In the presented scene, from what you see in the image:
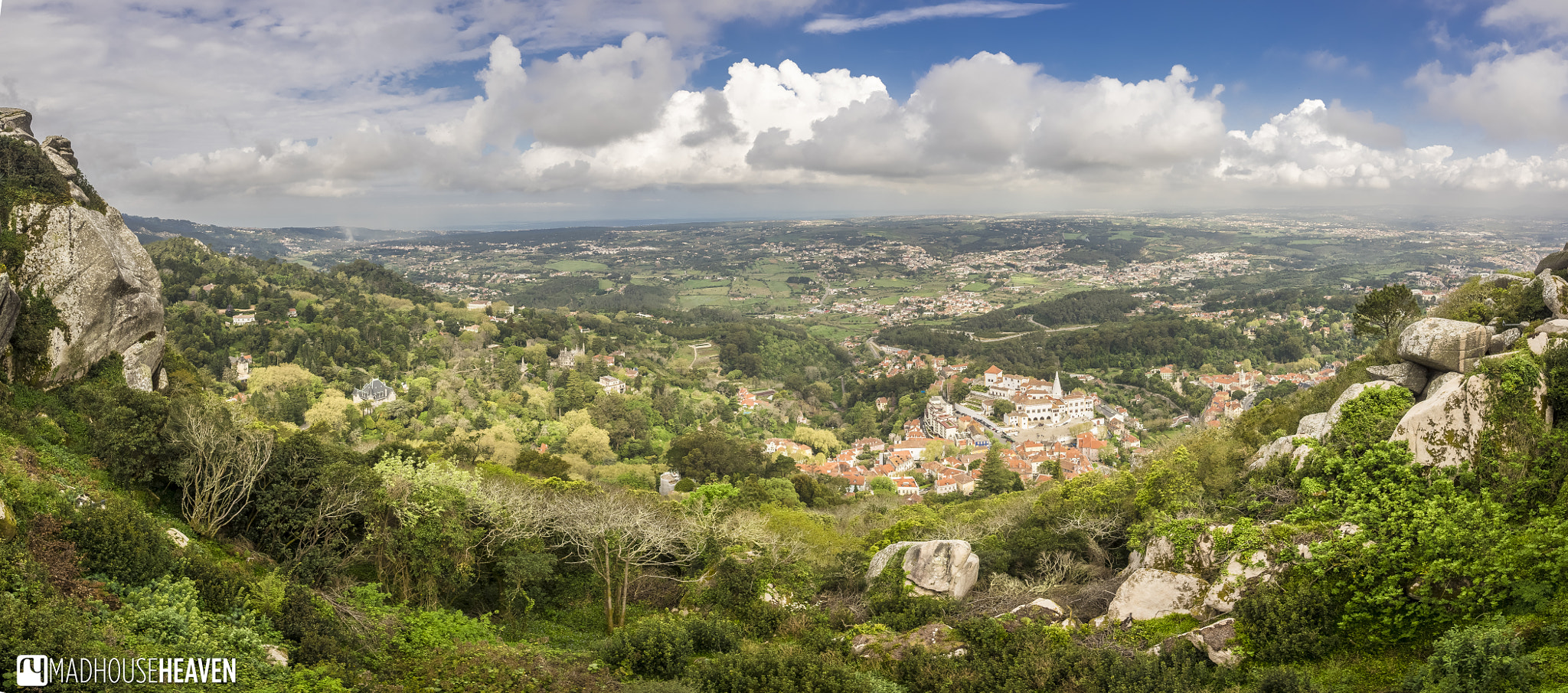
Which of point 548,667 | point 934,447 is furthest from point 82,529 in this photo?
point 934,447

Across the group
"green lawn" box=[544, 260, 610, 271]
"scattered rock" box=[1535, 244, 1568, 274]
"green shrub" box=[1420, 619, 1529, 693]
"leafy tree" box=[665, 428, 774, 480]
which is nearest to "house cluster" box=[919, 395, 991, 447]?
"leafy tree" box=[665, 428, 774, 480]

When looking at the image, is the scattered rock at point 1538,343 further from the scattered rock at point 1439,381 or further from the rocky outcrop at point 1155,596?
the rocky outcrop at point 1155,596

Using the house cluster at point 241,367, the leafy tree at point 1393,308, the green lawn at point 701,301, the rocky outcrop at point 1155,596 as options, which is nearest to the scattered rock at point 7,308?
the rocky outcrop at point 1155,596

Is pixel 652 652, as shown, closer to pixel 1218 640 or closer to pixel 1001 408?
pixel 1218 640

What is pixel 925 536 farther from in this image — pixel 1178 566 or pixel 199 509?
pixel 199 509

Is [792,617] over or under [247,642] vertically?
under

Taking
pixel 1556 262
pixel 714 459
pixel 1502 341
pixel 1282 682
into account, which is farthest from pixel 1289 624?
pixel 714 459
